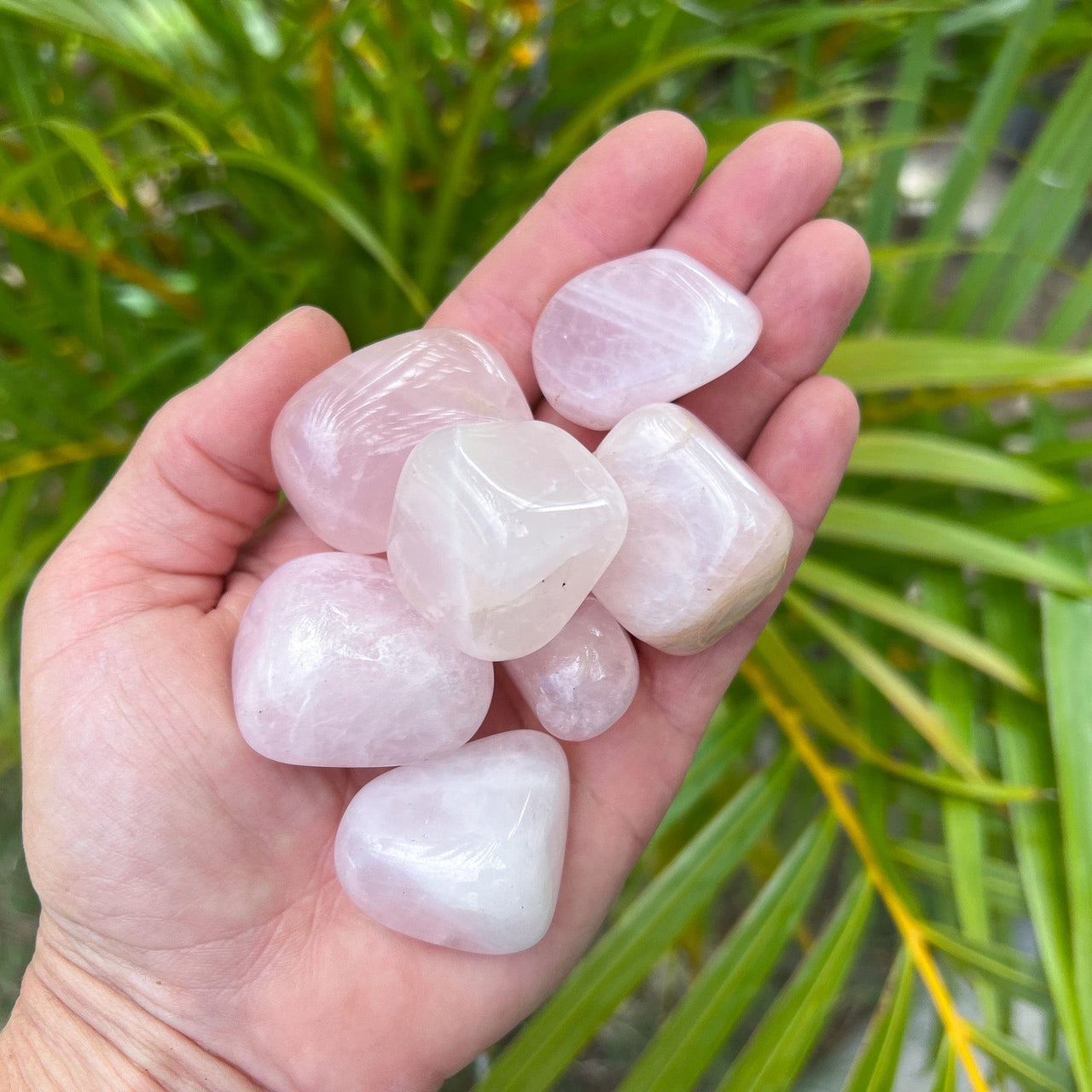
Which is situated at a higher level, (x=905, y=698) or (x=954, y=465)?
(x=954, y=465)

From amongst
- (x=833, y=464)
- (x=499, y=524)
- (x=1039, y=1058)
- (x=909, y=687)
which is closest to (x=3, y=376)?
(x=499, y=524)

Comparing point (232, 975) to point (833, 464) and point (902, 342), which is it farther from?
point (902, 342)

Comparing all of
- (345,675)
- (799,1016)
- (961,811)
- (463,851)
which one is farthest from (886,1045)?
(345,675)

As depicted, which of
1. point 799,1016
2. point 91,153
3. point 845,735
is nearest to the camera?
point 91,153

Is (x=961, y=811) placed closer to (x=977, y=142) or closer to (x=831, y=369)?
(x=831, y=369)

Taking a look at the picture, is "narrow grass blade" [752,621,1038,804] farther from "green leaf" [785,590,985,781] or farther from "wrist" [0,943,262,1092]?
"wrist" [0,943,262,1092]

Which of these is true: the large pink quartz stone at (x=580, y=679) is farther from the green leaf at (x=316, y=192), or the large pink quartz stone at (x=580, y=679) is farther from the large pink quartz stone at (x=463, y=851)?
the green leaf at (x=316, y=192)
